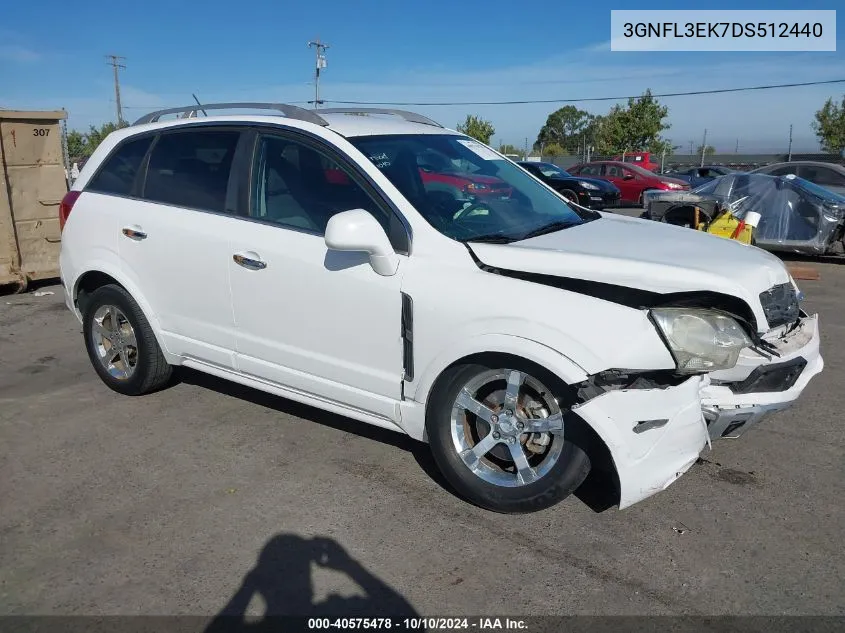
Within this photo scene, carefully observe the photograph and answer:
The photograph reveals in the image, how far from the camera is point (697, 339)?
303 centimetres

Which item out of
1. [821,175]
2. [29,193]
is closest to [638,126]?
[821,175]

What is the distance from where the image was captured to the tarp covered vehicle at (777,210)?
10.2 meters

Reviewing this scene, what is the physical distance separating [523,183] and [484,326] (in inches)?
62.2

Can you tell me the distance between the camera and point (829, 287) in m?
8.91

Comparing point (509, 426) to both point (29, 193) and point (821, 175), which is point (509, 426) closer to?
point (29, 193)

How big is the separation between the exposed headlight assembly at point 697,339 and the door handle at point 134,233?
3.10 metres

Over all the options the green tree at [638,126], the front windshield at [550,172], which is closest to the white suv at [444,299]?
the front windshield at [550,172]

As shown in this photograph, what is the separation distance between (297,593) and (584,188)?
18.9 meters

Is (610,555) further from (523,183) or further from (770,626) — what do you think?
(523,183)

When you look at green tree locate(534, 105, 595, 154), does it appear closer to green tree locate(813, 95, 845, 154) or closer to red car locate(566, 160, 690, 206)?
green tree locate(813, 95, 845, 154)

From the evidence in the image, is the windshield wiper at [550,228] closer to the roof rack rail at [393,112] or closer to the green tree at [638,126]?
the roof rack rail at [393,112]

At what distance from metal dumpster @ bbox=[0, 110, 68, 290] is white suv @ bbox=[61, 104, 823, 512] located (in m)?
4.74

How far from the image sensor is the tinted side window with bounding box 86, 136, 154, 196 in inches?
184

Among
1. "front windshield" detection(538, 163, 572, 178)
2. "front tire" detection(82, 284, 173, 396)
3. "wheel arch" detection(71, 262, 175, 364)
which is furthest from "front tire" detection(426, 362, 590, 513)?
"front windshield" detection(538, 163, 572, 178)
